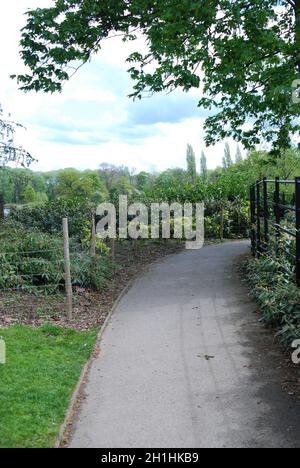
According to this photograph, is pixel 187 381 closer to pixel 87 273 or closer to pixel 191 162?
pixel 87 273

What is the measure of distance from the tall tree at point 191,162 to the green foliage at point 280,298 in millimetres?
36516

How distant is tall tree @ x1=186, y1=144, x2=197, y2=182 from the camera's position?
1827 inches

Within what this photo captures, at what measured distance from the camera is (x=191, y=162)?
170 feet

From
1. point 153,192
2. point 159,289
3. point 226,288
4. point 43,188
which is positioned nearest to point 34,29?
point 159,289

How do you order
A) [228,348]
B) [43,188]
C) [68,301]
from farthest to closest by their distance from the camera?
[43,188], [68,301], [228,348]

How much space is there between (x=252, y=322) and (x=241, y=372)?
1895 millimetres

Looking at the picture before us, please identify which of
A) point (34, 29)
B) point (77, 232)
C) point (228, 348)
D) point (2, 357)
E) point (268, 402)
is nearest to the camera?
point (268, 402)

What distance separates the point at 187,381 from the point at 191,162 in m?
47.9

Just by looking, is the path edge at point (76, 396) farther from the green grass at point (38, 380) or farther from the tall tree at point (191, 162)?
the tall tree at point (191, 162)

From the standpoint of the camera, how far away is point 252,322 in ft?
22.7

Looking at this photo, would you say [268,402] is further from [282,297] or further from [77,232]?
[77,232]

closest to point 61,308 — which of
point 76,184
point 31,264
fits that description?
point 31,264

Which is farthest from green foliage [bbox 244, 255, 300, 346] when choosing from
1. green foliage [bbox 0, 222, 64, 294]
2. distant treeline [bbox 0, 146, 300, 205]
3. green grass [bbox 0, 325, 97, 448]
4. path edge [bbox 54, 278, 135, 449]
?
distant treeline [bbox 0, 146, 300, 205]

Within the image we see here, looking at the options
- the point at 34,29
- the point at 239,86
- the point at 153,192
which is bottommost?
the point at 153,192
